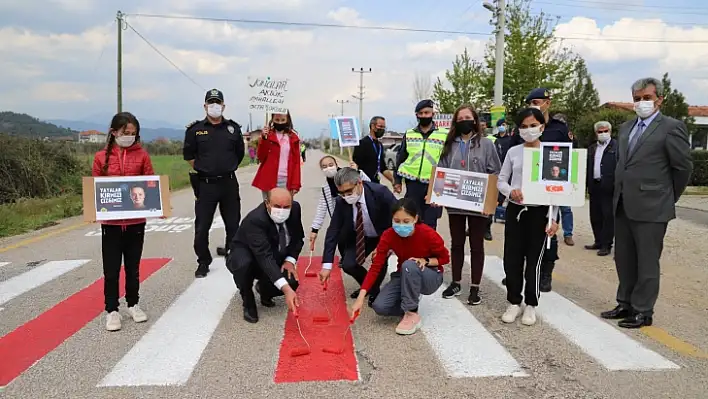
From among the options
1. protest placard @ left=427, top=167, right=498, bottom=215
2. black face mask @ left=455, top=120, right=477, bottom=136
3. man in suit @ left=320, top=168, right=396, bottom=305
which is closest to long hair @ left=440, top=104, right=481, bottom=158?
black face mask @ left=455, top=120, right=477, bottom=136

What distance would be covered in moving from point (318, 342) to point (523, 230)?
2061 mm

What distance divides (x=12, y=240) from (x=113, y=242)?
5845 millimetres

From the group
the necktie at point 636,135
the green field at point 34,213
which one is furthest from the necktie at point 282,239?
the green field at point 34,213

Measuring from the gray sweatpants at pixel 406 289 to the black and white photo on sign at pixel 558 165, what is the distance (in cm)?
128

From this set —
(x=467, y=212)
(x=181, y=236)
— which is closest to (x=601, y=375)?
(x=467, y=212)

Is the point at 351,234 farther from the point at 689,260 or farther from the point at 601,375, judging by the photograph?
the point at 689,260

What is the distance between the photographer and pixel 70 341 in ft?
14.4

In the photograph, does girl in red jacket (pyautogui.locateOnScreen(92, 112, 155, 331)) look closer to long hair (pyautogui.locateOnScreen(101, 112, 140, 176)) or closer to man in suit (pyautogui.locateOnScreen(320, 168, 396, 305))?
long hair (pyautogui.locateOnScreen(101, 112, 140, 176))

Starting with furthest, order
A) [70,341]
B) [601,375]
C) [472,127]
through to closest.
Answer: [472,127] < [70,341] < [601,375]

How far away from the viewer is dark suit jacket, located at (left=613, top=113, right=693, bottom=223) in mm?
4402

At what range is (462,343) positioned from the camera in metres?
4.27

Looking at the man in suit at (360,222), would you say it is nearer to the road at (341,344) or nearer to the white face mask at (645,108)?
the road at (341,344)

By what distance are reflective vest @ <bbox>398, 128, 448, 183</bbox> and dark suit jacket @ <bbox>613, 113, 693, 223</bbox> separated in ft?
6.13

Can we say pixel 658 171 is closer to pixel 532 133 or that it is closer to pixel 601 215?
pixel 532 133
